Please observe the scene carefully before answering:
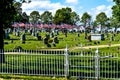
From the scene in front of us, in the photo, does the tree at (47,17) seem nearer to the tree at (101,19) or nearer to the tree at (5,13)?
the tree at (101,19)

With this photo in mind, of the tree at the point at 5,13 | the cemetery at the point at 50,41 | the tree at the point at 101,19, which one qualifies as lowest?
the cemetery at the point at 50,41

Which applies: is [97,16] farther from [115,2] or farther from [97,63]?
[97,63]

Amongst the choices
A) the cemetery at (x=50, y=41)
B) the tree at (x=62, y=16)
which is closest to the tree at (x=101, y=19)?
the tree at (x=62, y=16)

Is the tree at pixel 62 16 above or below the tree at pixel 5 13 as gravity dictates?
above

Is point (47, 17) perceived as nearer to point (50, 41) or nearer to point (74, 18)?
point (74, 18)

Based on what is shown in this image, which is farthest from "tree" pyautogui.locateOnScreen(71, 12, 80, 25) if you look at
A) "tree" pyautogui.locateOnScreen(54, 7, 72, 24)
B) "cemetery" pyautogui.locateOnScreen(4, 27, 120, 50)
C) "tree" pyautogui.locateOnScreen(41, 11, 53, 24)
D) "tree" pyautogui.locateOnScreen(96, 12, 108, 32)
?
"cemetery" pyautogui.locateOnScreen(4, 27, 120, 50)

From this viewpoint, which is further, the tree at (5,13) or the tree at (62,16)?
the tree at (62,16)

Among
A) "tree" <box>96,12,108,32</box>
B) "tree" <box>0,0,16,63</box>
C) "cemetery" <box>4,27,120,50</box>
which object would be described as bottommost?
"cemetery" <box>4,27,120,50</box>

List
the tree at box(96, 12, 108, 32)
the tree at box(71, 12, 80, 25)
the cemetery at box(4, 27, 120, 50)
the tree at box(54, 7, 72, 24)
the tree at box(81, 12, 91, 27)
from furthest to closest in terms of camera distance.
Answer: the tree at box(71, 12, 80, 25), the tree at box(81, 12, 91, 27), the tree at box(96, 12, 108, 32), the tree at box(54, 7, 72, 24), the cemetery at box(4, 27, 120, 50)

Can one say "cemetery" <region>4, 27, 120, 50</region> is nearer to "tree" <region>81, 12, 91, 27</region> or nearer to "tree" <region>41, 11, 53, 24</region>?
"tree" <region>81, 12, 91, 27</region>

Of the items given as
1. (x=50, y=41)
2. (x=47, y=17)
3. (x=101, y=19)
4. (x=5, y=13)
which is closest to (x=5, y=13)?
(x=5, y=13)

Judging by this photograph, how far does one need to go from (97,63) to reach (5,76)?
5127mm

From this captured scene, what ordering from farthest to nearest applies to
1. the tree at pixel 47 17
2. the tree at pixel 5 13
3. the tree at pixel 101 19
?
the tree at pixel 47 17 < the tree at pixel 101 19 < the tree at pixel 5 13

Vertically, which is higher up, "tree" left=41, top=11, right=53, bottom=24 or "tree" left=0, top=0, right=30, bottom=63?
"tree" left=41, top=11, right=53, bottom=24
